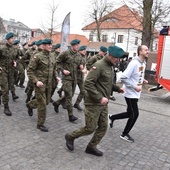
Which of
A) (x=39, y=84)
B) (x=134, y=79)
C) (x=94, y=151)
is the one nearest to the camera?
(x=94, y=151)

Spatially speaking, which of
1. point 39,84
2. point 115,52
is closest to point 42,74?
point 39,84

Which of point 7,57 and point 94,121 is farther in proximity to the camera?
point 7,57

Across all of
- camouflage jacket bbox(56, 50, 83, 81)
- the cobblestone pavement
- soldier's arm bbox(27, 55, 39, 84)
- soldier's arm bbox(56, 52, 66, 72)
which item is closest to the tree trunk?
the cobblestone pavement

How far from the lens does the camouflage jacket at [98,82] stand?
376cm

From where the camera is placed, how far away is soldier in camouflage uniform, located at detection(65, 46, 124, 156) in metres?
3.76

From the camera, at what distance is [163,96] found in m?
11.8

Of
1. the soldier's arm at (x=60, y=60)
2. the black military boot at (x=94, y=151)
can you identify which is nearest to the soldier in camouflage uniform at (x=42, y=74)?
the soldier's arm at (x=60, y=60)

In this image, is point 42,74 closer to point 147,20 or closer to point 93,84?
point 93,84

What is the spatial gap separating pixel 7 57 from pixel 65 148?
9.80 feet

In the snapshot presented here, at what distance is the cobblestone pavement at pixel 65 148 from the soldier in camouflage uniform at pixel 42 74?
47cm

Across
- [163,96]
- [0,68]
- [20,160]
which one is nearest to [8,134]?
[20,160]

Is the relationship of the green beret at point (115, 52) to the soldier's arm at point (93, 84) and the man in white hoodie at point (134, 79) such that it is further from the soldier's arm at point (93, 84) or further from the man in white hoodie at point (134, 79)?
the man in white hoodie at point (134, 79)

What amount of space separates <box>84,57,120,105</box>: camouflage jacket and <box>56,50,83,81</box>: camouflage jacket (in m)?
2.36

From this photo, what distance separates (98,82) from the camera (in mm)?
3920
